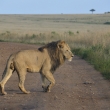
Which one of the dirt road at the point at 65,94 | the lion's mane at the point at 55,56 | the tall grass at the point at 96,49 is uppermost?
the lion's mane at the point at 55,56

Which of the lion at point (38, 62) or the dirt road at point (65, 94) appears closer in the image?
the dirt road at point (65, 94)

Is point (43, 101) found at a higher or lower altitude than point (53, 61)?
lower

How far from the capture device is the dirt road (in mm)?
8727

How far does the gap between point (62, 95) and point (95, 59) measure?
8.41 meters

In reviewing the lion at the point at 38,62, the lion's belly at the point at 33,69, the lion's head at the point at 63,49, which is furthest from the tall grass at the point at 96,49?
the lion's belly at the point at 33,69

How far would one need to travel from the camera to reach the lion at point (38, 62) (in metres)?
9.88

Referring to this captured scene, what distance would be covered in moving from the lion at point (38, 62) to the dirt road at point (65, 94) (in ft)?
1.13

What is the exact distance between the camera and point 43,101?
9.22m

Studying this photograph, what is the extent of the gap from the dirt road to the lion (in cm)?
35

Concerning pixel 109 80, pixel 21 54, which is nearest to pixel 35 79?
pixel 109 80

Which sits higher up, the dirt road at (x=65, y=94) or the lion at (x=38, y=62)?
the lion at (x=38, y=62)

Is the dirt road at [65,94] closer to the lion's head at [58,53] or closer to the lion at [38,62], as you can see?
the lion at [38,62]

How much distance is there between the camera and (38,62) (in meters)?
10.1

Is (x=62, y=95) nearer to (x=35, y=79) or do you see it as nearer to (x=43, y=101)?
(x=43, y=101)
